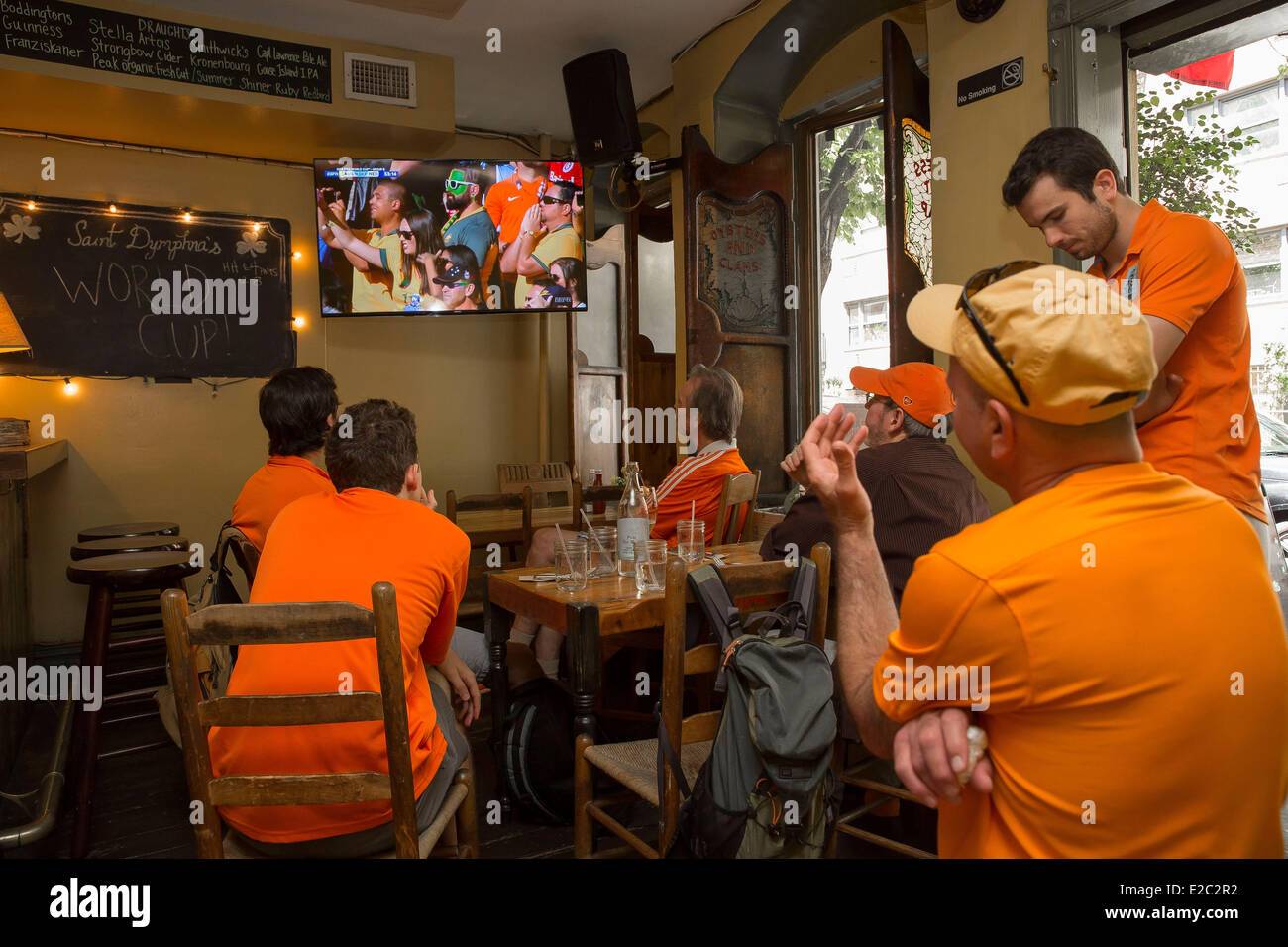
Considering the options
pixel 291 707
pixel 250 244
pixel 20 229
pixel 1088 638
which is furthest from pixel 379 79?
pixel 1088 638

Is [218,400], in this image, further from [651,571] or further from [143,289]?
[651,571]

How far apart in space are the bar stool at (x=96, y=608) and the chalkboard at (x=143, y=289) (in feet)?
8.74

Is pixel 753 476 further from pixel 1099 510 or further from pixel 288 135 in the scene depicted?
pixel 288 135

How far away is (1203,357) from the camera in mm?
1869

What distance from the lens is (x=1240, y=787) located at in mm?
816

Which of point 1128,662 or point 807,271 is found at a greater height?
point 807,271

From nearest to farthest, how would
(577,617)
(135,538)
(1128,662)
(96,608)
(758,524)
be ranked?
(1128,662) < (577,617) < (96,608) < (135,538) < (758,524)

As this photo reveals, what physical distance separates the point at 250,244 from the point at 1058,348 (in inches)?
213

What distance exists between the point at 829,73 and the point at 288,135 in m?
3.10

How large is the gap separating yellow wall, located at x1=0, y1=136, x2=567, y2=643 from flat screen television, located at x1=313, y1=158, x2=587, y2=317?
0.78 m

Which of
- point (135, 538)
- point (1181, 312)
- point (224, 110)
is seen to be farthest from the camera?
point (224, 110)

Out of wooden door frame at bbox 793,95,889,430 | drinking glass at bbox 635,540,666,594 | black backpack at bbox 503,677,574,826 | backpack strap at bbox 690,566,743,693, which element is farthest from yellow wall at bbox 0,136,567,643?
backpack strap at bbox 690,566,743,693

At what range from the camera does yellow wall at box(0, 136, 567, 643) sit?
4773 millimetres
